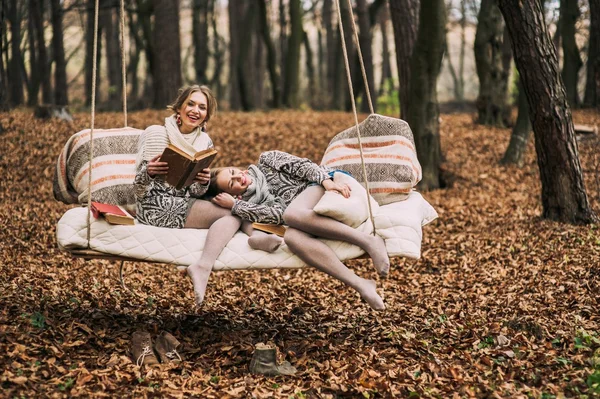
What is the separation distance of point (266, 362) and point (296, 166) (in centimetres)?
124

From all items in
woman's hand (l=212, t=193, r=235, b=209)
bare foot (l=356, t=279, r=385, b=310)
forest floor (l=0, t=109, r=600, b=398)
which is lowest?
forest floor (l=0, t=109, r=600, b=398)

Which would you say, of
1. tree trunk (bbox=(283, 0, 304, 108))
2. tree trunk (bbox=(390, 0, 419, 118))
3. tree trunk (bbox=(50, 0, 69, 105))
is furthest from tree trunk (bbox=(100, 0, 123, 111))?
tree trunk (bbox=(390, 0, 419, 118))

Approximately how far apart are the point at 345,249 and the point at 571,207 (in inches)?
144

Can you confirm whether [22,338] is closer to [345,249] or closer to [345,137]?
[345,249]

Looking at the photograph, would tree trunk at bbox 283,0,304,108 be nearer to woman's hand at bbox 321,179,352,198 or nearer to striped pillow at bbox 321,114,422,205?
striped pillow at bbox 321,114,422,205

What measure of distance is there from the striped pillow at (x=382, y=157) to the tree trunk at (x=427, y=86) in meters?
3.43

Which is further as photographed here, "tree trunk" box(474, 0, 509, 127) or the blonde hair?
"tree trunk" box(474, 0, 509, 127)

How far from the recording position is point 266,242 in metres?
4.10

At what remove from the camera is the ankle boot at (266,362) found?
397 centimetres

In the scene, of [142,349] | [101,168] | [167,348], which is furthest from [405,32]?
[142,349]

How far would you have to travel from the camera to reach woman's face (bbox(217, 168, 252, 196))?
176 inches

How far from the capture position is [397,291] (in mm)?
5816

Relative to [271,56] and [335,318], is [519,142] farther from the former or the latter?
[271,56]

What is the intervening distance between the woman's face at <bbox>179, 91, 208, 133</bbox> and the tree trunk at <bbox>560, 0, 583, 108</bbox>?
1076cm
